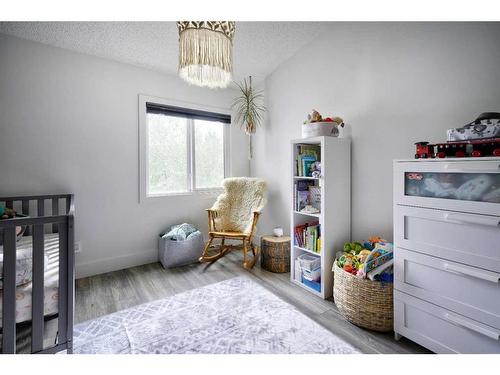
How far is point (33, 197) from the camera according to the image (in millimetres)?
2125

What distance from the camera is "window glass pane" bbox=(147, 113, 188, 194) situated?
2.95 metres

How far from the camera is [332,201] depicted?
2.10 meters

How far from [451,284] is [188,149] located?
2.91m

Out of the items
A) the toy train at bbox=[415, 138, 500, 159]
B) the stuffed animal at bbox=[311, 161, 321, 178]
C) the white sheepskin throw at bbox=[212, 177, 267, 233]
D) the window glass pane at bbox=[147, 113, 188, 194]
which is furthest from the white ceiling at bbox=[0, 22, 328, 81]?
the toy train at bbox=[415, 138, 500, 159]

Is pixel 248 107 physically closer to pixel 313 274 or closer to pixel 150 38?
pixel 150 38

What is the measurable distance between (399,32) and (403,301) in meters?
1.98

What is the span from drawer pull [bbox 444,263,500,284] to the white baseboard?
9.20 ft

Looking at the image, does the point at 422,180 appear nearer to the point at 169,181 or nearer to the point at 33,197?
the point at 169,181

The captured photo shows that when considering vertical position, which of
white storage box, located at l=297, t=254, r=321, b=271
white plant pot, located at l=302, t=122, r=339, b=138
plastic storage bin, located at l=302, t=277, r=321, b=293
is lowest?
plastic storage bin, located at l=302, t=277, r=321, b=293

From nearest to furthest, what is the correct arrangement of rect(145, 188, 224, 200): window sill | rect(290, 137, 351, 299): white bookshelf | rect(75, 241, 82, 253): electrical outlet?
1. rect(290, 137, 351, 299): white bookshelf
2. rect(75, 241, 82, 253): electrical outlet
3. rect(145, 188, 224, 200): window sill

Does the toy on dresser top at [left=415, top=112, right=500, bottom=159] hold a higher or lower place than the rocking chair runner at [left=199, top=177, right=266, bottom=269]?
higher

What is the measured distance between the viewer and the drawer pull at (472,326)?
1.14m

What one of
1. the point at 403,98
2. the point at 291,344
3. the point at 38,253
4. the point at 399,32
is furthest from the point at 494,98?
the point at 38,253

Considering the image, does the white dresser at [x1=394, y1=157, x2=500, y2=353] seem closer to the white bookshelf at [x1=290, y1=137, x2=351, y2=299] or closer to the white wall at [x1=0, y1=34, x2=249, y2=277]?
the white bookshelf at [x1=290, y1=137, x2=351, y2=299]
